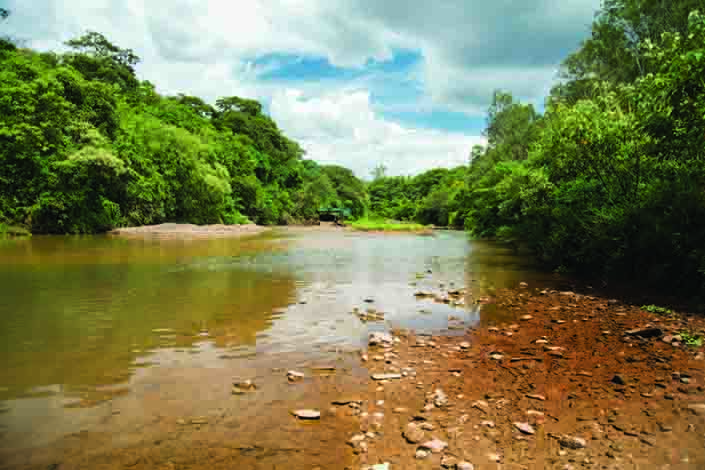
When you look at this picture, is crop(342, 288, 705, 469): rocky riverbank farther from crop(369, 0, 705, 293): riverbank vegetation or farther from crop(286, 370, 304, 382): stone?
crop(369, 0, 705, 293): riverbank vegetation

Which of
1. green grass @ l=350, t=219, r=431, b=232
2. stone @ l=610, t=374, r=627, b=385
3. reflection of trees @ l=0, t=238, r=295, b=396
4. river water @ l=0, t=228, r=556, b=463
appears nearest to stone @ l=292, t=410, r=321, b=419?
river water @ l=0, t=228, r=556, b=463

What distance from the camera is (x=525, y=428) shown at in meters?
4.88

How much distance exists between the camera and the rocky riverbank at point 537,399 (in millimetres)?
4367

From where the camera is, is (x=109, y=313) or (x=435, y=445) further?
(x=109, y=313)

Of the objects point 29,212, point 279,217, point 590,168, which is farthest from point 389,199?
point 590,168

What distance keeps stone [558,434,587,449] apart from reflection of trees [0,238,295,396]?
5.95m

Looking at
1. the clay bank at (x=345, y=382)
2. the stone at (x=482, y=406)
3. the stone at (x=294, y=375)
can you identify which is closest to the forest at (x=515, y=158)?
the clay bank at (x=345, y=382)

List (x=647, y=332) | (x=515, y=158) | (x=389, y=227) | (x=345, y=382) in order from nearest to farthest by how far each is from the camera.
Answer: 1. (x=345, y=382)
2. (x=647, y=332)
3. (x=515, y=158)
4. (x=389, y=227)

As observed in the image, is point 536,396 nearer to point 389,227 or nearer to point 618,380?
point 618,380

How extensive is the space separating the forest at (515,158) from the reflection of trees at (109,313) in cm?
1207

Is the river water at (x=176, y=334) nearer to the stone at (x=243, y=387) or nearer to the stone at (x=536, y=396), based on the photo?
the stone at (x=243, y=387)

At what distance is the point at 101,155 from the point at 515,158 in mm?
50694

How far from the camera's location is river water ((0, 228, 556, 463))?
543cm

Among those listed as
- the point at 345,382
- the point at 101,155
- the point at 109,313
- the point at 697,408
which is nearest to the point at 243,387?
the point at 345,382
